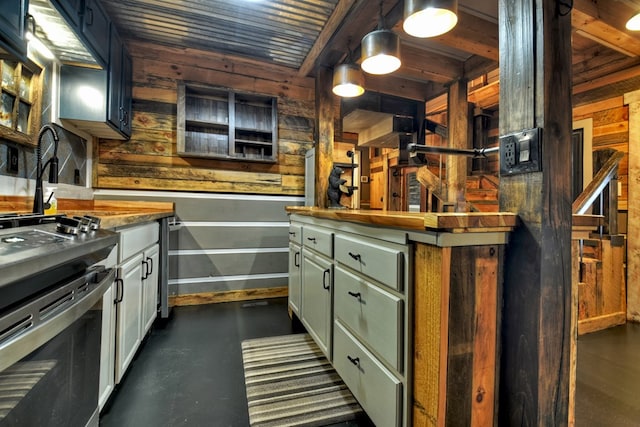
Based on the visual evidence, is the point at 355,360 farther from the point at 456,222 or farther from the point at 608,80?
the point at 608,80

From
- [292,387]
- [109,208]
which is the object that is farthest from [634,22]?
[109,208]

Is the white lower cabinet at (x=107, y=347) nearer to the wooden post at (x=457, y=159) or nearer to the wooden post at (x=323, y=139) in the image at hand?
the wooden post at (x=323, y=139)

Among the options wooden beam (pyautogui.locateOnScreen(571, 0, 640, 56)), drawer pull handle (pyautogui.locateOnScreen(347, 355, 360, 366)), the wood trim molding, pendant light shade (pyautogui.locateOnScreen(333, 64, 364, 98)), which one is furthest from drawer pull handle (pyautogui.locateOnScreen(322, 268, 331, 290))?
wooden beam (pyautogui.locateOnScreen(571, 0, 640, 56))

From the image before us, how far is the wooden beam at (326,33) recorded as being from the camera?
2.16 m

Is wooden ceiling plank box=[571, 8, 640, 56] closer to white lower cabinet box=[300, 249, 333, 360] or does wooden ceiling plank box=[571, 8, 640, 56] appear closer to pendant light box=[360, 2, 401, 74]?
pendant light box=[360, 2, 401, 74]

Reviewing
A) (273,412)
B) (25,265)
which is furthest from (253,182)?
(25,265)

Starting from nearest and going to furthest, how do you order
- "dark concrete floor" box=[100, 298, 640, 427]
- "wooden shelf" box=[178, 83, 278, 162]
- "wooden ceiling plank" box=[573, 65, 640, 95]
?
"dark concrete floor" box=[100, 298, 640, 427] → "wooden ceiling plank" box=[573, 65, 640, 95] → "wooden shelf" box=[178, 83, 278, 162]

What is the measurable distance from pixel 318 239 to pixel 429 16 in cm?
146

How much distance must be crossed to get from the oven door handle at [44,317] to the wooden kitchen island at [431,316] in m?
1.00

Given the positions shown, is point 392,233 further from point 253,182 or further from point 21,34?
point 253,182

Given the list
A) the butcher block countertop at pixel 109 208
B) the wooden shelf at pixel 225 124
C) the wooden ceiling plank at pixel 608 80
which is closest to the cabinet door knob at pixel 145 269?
the butcher block countertop at pixel 109 208

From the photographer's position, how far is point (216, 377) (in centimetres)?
176

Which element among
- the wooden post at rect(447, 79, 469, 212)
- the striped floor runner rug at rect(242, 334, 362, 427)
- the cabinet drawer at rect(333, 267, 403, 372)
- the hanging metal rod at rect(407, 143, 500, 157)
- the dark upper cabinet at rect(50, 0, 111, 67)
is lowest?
the striped floor runner rug at rect(242, 334, 362, 427)

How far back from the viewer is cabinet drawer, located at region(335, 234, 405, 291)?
106 cm
